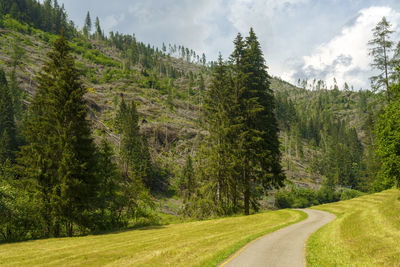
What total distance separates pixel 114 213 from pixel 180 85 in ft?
473

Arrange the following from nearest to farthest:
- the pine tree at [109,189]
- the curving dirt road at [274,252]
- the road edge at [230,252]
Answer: the curving dirt road at [274,252], the road edge at [230,252], the pine tree at [109,189]

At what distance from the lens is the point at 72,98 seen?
23172mm

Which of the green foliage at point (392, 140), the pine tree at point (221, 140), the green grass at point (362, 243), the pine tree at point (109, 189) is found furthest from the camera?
the pine tree at point (221, 140)

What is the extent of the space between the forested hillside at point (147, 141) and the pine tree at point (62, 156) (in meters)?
0.11

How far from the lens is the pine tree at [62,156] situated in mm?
21234

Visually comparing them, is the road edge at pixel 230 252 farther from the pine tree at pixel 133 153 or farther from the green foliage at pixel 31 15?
the green foliage at pixel 31 15

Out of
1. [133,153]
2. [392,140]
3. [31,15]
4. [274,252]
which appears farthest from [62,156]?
[31,15]

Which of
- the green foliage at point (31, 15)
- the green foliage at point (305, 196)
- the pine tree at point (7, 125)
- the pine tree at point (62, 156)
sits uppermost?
the green foliage at point (31, 15)

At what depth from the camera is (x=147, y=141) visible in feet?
266

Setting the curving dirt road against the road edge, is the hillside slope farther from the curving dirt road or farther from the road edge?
the curving dirt road

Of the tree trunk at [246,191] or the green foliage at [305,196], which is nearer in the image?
the tree trunk at [246,191]

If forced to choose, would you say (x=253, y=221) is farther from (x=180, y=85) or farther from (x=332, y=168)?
(x=180, y=85)

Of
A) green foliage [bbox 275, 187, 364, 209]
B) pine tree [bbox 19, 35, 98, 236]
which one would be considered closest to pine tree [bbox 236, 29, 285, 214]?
pine tree [bbox 19, 35, 98, 236]

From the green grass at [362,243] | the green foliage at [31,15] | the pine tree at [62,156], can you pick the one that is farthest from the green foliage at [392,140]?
the green foliage at [31,15]
